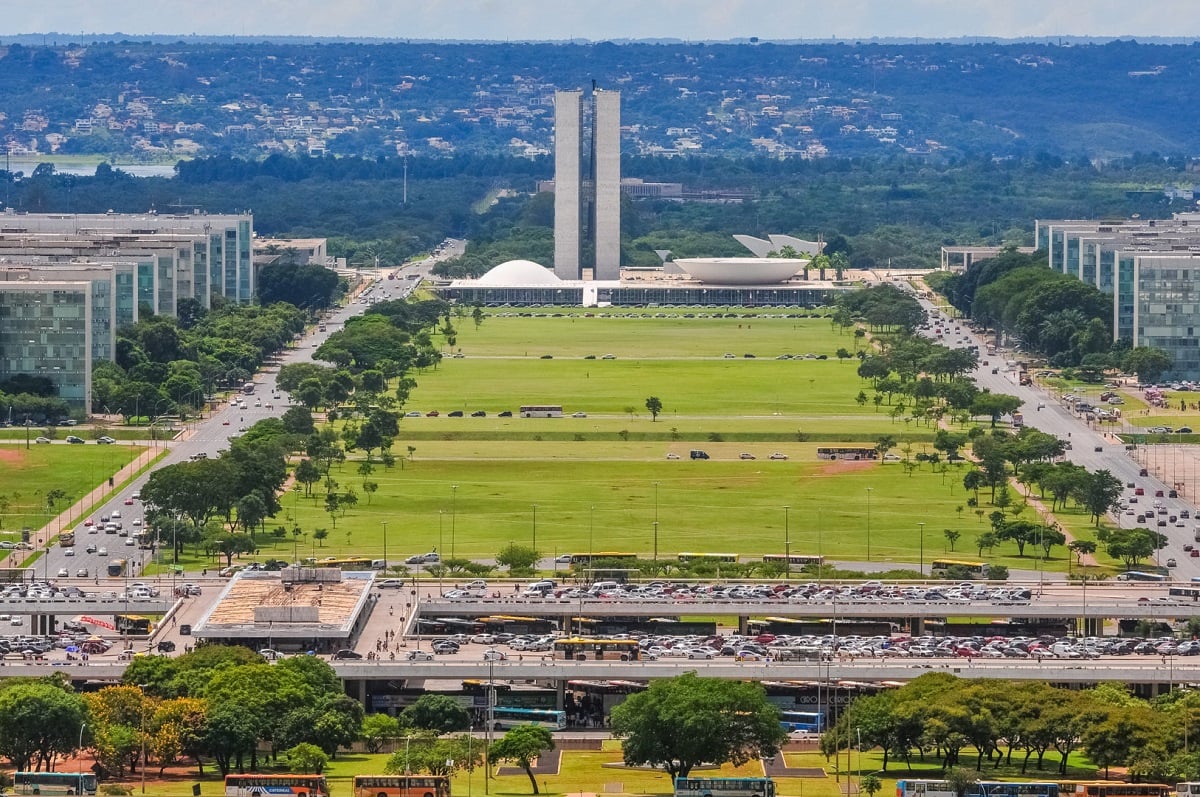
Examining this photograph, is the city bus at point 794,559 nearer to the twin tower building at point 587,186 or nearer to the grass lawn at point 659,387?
the grass lawn at point 659,387

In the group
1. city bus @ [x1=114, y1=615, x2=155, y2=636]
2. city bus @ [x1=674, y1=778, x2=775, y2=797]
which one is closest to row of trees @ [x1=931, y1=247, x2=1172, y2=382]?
city bus @ [x1=114, y1=615, x2=155, y2=636]

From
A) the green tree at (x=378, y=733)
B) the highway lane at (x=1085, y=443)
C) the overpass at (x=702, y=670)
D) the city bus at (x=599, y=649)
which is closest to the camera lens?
the green tree at (x=378, y=733)

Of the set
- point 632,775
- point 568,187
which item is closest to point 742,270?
point 568,187

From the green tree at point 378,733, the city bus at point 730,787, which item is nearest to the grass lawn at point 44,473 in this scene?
the green tree at point 378,733

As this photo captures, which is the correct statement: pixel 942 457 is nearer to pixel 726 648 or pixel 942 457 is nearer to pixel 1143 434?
pixel 1143 434

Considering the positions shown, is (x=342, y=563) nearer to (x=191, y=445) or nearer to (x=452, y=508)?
(x=452, y=508)

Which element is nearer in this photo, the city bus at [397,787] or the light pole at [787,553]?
the city bus at [397,787]
